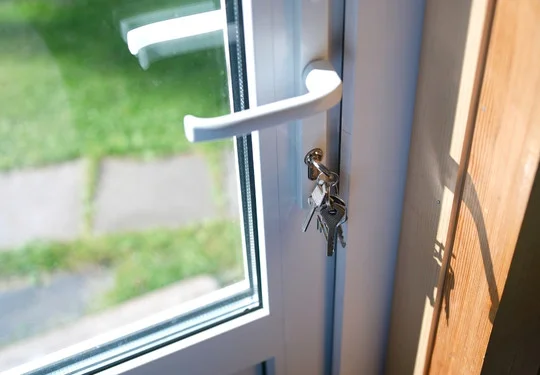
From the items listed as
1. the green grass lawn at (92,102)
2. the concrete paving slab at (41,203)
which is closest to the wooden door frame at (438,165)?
the green grass lawn at (92,102)

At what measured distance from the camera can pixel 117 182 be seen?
645 millimetres

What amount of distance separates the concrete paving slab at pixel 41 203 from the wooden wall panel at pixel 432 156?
14.2 inches

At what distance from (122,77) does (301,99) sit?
0.58ft

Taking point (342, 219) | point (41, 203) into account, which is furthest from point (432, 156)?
point (41, 203)

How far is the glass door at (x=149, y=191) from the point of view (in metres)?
0.56

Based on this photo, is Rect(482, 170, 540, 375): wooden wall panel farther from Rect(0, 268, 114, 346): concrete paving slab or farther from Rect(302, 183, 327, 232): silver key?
Rect(0, 268, 114, 346): concrete paving slab

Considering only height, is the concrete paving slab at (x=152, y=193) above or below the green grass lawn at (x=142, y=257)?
above

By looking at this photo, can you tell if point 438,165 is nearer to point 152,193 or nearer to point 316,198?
point 316,198

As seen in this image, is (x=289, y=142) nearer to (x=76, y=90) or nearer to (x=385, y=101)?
(x=385, y=101)

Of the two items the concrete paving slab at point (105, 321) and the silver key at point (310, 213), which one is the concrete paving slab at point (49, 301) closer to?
the concrete paving slab at point (105, 321)

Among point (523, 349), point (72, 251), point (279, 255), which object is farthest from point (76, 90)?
point (523, 349)

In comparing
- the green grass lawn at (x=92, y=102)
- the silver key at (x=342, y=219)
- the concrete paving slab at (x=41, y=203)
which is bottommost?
the silver key at (x=342, y=219)

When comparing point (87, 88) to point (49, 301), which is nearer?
point (87, 88)

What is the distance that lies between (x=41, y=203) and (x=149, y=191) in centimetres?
11
